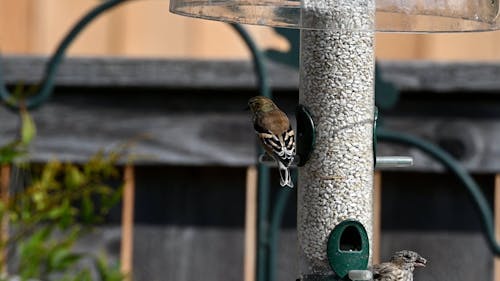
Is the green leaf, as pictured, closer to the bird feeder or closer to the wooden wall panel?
the wooden wall panel

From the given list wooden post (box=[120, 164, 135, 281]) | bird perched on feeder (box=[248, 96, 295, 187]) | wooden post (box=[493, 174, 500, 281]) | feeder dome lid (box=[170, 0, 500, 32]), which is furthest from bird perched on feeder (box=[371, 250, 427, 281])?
wooden post (box=[120, 164, 135, 281])

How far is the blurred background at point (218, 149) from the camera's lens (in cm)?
346

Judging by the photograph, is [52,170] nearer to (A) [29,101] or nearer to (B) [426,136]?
(A) [29,101]

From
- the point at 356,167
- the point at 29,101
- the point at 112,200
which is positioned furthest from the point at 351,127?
the point at 29,101

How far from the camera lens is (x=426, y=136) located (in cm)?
350

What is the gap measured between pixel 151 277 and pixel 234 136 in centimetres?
48

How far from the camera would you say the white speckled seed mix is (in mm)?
2441

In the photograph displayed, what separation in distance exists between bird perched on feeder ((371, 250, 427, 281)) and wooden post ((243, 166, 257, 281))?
3.45 feet

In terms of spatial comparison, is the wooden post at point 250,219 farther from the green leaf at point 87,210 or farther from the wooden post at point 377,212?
the green leaf at point 87,210

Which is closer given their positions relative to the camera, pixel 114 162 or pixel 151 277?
pixel 114 162

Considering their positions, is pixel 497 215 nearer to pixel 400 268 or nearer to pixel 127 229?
pixel 127 229

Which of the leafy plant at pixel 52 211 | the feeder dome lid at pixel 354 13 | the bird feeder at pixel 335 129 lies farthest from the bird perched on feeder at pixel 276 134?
the leafy plant at pixel 52 211

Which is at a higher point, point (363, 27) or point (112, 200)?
point (363, 27)

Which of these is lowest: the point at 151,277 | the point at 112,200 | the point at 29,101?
the point at 151,277
